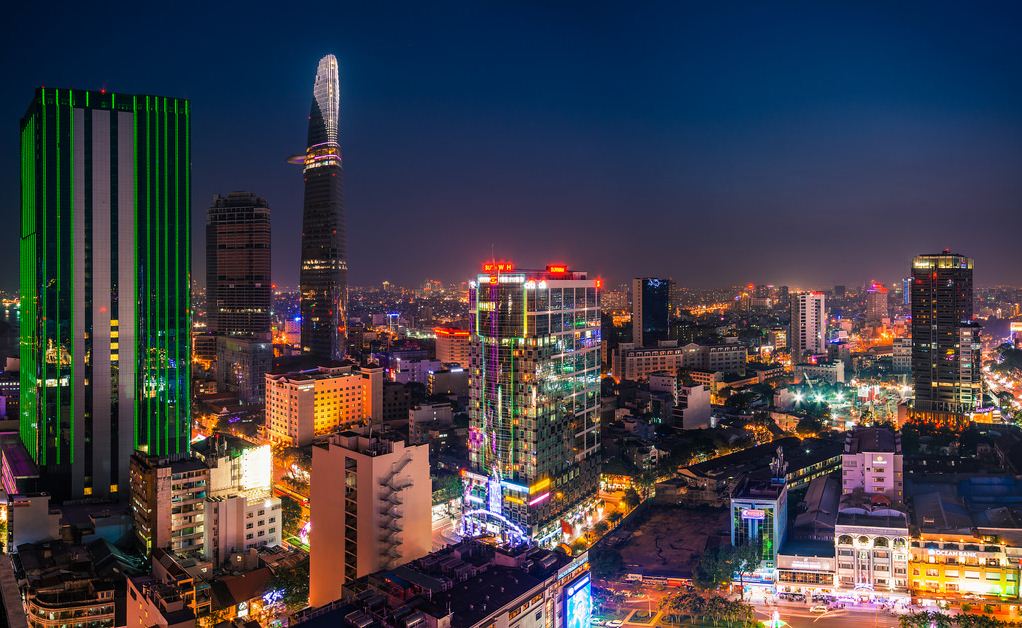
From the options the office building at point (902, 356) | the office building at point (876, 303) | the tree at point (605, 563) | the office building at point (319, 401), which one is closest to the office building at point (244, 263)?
the office building at point (319, 401)

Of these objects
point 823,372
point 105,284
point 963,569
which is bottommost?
point 963,569

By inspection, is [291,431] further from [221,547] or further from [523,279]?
[523,279]

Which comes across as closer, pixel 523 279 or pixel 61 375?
pixel 523 279

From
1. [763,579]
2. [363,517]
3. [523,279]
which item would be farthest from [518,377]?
[763,579]

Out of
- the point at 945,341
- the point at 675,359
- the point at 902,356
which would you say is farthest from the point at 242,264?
the point at 902,356

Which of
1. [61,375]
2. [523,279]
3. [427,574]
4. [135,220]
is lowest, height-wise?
[427,574]

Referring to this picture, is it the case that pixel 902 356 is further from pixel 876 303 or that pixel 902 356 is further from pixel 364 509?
pixel 364 509
